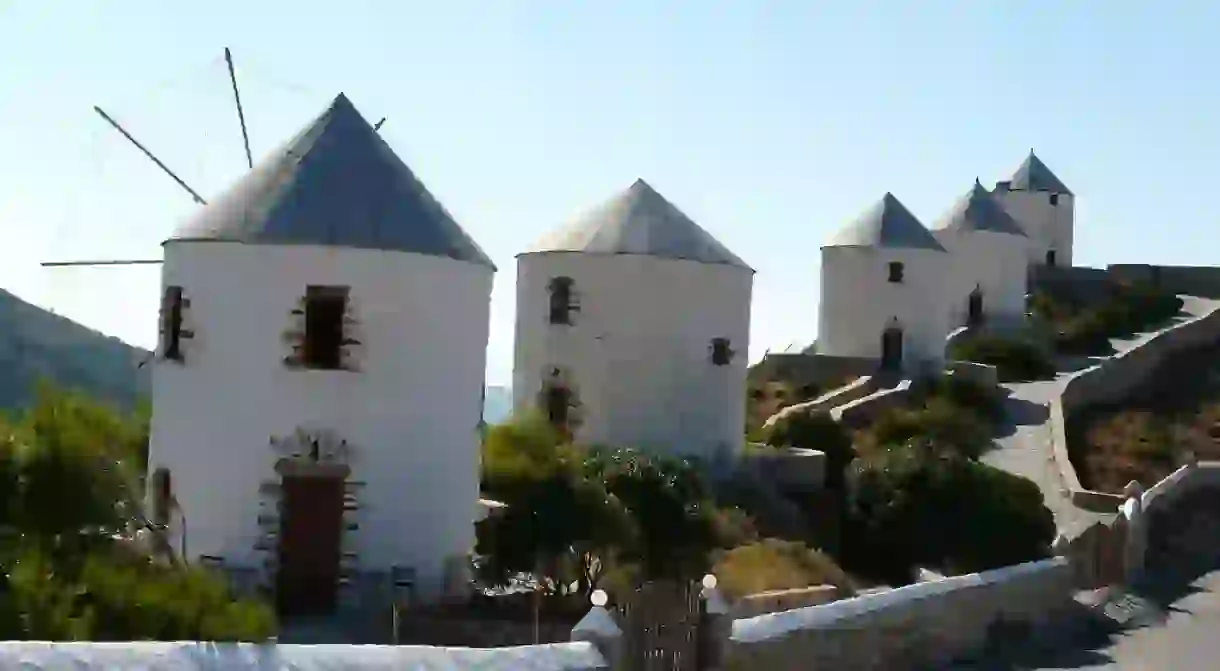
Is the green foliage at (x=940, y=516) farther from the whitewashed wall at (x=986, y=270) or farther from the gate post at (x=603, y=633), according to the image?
the whitewashed wall at (x=986, y=270)

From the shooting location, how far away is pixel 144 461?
683 inches

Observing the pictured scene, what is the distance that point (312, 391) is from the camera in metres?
15.2

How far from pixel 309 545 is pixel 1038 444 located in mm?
18903

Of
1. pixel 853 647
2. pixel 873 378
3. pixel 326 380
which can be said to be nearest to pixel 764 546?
pixel 326 380

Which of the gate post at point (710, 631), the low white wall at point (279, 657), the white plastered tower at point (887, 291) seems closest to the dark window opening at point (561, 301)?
the white plastered tower at point (887, 291)

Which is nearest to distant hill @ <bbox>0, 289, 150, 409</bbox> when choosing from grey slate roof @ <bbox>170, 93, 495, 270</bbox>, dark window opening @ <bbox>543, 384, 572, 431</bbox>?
dark window opening @ <bbox>543, 384, 572, 431</bbox>

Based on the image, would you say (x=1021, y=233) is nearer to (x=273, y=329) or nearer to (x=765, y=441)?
(x=765, y=441)

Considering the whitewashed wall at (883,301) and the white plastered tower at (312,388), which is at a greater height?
the whitewashed wall at (883,301)

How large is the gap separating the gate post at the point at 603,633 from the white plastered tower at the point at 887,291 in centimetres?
2827

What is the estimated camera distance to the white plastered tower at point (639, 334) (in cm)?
2488

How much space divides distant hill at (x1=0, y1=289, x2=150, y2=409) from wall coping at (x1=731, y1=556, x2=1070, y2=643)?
3149 centimetres

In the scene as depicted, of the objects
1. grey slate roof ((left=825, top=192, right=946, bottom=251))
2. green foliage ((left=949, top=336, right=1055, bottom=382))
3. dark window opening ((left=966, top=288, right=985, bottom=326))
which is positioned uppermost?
grey slate roof ((left=825, top=192, right=946, bottom=251))

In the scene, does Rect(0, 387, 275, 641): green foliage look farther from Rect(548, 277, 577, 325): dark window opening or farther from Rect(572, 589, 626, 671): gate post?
Rect(548, 277, 577, 325): dark window opening

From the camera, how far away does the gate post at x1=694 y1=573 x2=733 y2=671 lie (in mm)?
8570
